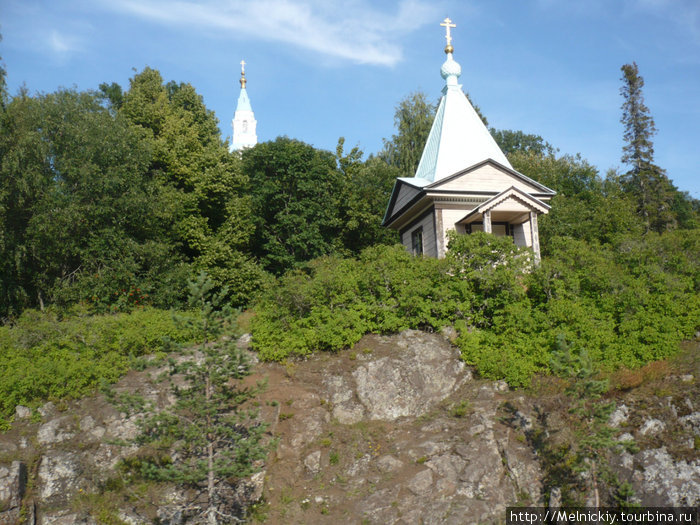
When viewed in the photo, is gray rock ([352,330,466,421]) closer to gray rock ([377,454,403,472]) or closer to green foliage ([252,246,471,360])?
green foliage ([252,246,471,360])

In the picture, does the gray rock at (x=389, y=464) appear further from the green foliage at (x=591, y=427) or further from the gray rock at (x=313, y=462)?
the green foliage at (x=591, y=427)

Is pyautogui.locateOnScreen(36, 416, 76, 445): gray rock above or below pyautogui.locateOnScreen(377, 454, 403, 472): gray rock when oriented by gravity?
above

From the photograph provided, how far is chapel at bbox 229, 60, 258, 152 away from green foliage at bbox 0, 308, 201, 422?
40218 mm

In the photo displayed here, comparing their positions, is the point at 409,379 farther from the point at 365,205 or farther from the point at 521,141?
the point at 521,141

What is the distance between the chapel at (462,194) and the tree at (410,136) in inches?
570

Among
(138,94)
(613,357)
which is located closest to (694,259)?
(613,357)

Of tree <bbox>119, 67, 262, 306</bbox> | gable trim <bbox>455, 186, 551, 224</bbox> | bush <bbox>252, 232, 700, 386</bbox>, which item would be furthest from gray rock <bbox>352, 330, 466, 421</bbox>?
tree <bbox>119, 67, 262, 306</bbox>

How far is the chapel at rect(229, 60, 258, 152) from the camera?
58.8 m

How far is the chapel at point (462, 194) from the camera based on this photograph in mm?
23938

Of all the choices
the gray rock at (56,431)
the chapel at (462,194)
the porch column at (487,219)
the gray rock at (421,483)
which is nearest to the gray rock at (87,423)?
the gray rock at (56,431)

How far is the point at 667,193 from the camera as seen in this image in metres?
38.6

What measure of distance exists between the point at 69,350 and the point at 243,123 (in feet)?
145

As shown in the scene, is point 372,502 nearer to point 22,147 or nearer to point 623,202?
point 22,147

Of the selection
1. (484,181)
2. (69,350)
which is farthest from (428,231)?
(69,350)
